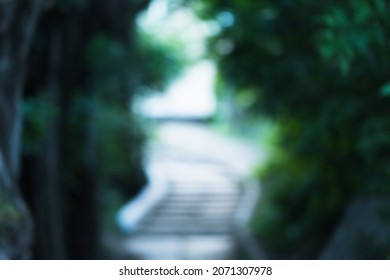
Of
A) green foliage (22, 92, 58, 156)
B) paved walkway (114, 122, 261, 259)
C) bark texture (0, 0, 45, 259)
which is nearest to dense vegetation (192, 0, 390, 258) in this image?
paved walkway (114, 122, 261, 259)

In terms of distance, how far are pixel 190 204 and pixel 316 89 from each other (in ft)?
24.5

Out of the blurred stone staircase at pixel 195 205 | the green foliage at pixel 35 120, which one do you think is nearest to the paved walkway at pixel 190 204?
the blurred stone staircase at pixel 195 205

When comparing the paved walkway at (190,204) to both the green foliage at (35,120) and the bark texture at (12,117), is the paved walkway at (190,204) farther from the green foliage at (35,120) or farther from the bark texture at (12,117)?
the bark texture at (12,117)

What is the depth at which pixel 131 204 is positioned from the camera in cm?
1420

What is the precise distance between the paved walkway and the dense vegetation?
1768mm

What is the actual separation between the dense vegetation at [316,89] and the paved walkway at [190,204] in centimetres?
177

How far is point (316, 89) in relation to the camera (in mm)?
7641

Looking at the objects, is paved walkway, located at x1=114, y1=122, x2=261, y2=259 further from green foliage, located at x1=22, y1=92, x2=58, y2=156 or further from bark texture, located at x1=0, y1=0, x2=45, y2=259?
bark texture, located at x1=0, y1=0, x2=45, y2=259

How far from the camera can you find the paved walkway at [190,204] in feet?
38.5

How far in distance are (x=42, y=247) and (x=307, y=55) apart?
12.2 ft

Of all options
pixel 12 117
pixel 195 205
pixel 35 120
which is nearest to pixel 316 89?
pixel 35 120

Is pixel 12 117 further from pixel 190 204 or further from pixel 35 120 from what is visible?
pixel 190 204
